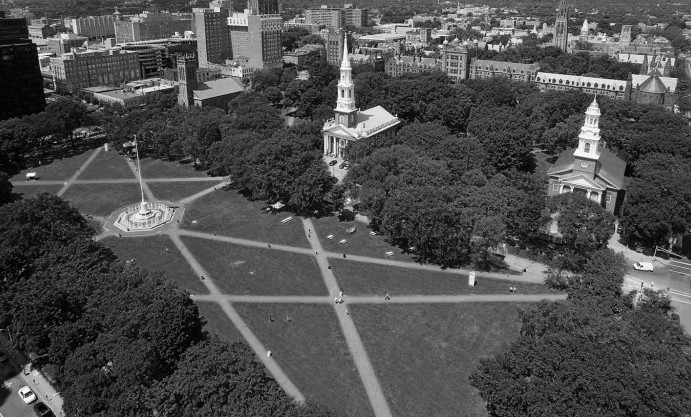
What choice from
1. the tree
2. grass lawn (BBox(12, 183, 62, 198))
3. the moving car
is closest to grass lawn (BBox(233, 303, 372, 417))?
the moving car

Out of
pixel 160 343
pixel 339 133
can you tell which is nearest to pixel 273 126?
pixel 339 133

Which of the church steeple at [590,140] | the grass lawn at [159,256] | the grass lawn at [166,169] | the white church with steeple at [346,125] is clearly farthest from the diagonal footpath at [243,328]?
the church steeple at [590,140]

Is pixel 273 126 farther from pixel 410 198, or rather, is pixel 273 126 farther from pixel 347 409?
pixel 347 409

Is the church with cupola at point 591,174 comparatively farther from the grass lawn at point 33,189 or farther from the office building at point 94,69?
the office building at point 94,69

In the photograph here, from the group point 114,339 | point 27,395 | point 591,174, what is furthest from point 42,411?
point 591,174

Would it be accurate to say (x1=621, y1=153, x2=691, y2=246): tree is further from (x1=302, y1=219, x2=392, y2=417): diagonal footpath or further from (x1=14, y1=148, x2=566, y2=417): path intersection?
(x1=302, y1=219, x2=392, y2=417): diagonal footpath

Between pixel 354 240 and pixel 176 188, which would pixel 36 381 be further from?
pixel 176 188
